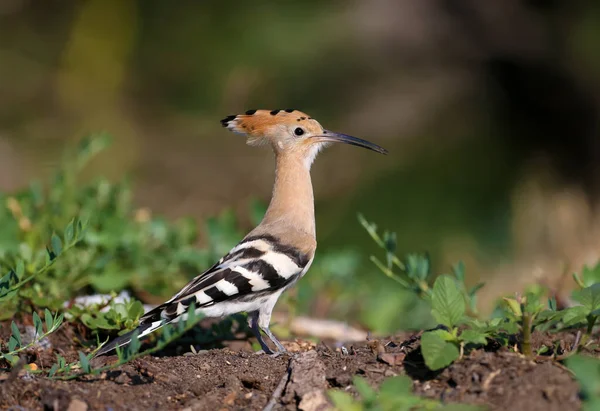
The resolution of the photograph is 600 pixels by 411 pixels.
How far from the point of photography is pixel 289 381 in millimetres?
2414

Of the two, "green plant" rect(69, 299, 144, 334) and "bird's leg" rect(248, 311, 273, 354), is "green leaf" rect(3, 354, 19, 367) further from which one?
"bird's leg" rect(248, 311, 273, 354)

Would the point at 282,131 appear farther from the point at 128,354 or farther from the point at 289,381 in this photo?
the point at 128,354

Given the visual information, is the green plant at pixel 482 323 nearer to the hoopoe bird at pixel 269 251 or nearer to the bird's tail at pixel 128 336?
the hoopoe bird at pixel 269 251

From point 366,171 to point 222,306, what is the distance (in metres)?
4.47

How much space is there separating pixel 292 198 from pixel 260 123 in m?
0.38

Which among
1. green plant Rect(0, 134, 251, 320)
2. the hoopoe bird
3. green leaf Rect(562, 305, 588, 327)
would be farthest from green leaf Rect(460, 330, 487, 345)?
green plant Rect(0, 134, 251, 320)

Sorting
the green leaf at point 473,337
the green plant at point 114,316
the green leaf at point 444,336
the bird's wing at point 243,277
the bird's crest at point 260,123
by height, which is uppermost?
the bird's crest at point 260,123

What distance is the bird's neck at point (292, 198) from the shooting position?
357cm

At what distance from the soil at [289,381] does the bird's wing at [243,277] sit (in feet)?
0.74

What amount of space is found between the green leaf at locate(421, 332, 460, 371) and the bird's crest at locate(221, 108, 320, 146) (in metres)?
1.70

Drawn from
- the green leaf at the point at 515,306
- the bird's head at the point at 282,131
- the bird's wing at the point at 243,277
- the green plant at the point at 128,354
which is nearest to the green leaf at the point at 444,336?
the green leaf at the point at 515,306

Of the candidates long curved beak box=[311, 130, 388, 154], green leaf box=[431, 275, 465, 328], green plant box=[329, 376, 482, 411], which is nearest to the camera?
green plant box=[329, 376, 482, 411]

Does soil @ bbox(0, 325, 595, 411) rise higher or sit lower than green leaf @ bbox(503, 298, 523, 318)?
Answer: lower

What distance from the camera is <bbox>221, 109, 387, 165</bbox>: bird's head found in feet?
12.4
